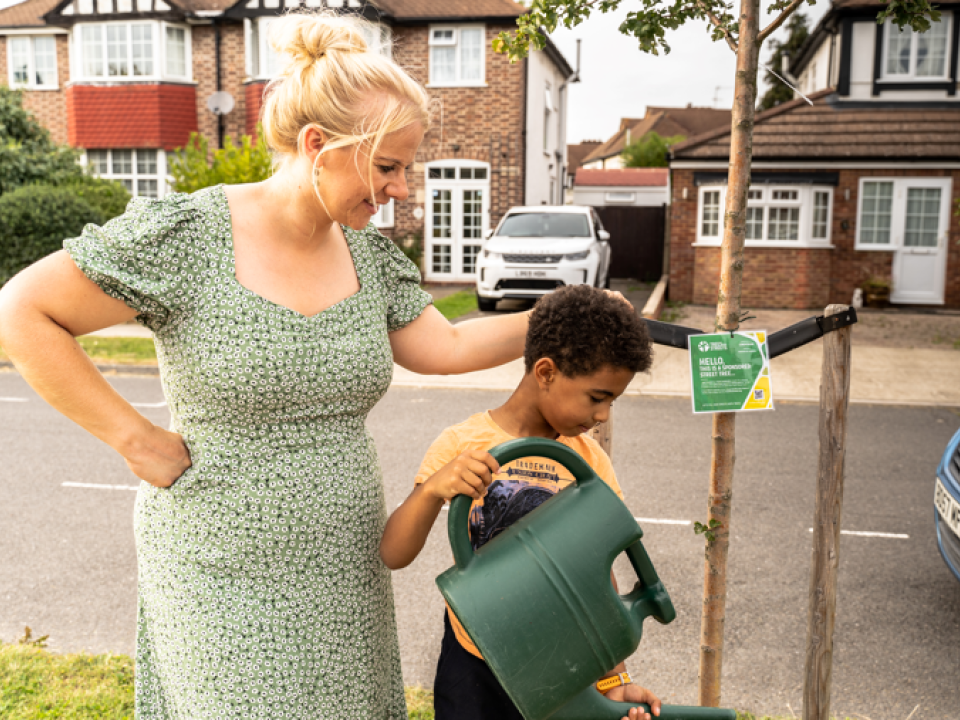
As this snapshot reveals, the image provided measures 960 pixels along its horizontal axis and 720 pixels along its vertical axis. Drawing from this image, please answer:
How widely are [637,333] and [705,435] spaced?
222 inches

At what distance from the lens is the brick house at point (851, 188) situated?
581 inches

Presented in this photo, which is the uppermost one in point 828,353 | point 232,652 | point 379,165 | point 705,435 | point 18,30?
→ point 18,30

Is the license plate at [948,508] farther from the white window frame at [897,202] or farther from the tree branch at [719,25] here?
the white window frame at [897,202]

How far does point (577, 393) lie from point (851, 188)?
15.1 m

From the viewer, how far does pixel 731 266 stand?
2.11 metres

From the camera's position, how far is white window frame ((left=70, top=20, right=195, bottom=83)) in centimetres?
1823

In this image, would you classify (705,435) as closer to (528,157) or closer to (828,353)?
(828,353)

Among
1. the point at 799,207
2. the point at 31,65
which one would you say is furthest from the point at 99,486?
the point at 31,65

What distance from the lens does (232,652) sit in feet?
4.79

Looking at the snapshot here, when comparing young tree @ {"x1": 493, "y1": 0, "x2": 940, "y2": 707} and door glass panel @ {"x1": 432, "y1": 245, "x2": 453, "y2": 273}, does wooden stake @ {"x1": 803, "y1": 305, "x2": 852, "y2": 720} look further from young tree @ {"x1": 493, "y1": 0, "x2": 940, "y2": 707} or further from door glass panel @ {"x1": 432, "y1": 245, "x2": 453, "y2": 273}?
door glass panel @ {"x1": 432, "y1": 245, "x2": 453, "y2": 273}

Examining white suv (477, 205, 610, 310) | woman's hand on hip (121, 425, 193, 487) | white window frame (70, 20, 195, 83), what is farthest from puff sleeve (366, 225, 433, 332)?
white window frame (70, 20, 195, 83)

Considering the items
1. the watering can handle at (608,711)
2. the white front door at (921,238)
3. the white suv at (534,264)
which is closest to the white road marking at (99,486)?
the watering can handle at (608,711)

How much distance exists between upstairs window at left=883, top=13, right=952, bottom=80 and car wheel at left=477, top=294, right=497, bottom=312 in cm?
843

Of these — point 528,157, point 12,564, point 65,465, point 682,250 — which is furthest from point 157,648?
point 528,157
